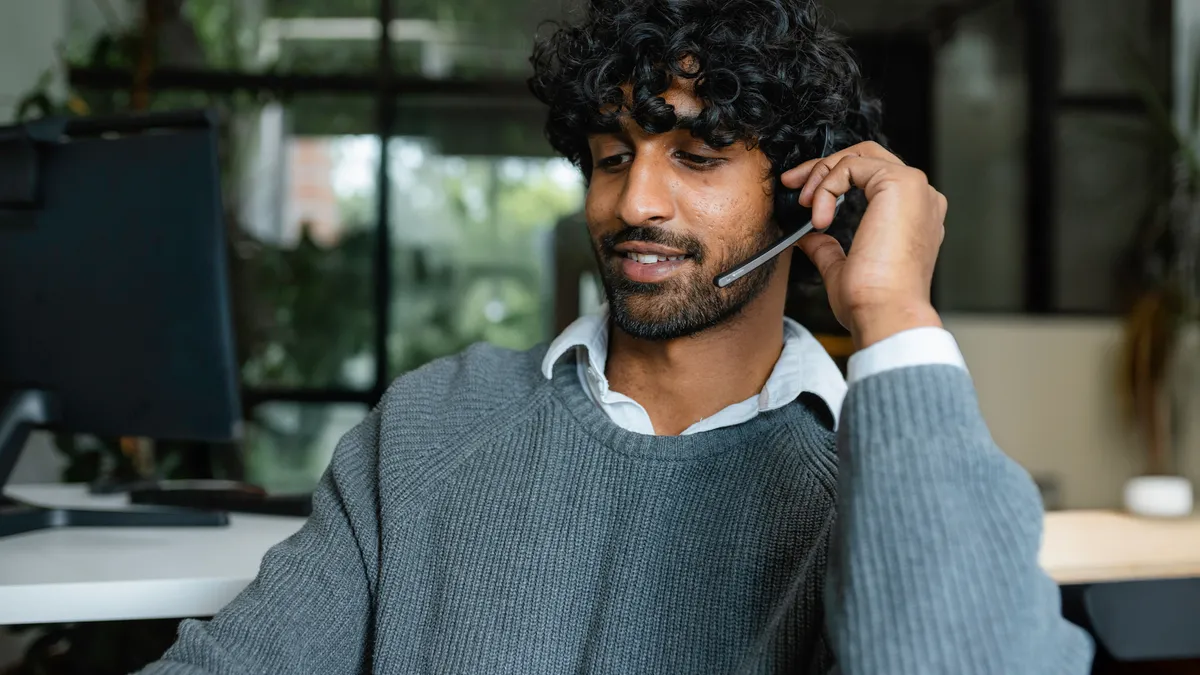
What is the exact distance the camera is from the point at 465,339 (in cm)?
393

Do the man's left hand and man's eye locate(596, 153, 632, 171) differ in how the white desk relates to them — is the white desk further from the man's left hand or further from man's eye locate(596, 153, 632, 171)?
the man's left hand

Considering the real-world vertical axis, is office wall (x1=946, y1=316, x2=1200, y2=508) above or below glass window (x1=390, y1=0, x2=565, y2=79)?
below

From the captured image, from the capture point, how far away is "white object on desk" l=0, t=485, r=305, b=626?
49.3 inches

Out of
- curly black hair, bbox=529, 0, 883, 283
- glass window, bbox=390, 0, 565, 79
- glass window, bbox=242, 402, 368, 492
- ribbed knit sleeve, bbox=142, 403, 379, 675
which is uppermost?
glass window, bbox=390, 0, 565, 79

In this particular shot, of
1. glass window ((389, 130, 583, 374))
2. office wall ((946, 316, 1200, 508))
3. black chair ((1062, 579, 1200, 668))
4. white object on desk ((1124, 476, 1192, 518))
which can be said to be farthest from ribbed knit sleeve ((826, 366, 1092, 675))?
glass window ((389, 130, 583, 374))

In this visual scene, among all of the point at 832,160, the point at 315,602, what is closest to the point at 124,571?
the point at 315,602

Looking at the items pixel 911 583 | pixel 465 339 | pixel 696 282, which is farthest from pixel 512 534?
pixel 465 339

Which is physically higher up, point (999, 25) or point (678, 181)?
point (999, 25)

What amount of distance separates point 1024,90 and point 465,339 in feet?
7.76

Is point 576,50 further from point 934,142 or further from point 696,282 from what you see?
point 934,142

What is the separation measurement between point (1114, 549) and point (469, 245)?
261 cm

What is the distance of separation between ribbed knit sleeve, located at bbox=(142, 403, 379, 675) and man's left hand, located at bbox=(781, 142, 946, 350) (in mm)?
555

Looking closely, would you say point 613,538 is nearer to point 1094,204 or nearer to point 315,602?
point 315,602

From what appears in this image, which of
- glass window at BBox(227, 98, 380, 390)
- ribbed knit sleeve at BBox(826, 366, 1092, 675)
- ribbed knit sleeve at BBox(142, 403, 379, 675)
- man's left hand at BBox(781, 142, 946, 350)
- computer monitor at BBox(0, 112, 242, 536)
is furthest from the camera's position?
glass window at BBox(227, 98, 380, 390)
